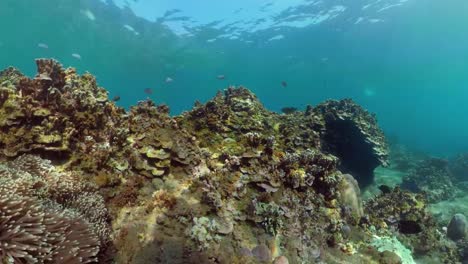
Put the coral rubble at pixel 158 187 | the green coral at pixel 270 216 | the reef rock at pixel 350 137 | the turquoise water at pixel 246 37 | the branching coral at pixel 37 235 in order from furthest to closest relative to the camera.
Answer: the turquoise water at pixel 246 37 → the reef rock at pixel 350 137 → the green coral at pixel 270 216 → the coral rubble at pixel 158 187 → the branching coral at pixel 37 235

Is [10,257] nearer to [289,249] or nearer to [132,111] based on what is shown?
[289,249]

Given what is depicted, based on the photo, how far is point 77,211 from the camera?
4.21 metres

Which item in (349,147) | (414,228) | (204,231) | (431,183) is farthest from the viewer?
(431,183)

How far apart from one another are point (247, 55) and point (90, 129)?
44.2 m

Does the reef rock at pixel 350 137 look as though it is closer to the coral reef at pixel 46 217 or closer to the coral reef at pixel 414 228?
the coral reef at pixel 414 228

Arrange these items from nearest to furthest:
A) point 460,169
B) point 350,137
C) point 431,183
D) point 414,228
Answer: point 414,228 < point 350,137 < point 431,183 < point 460,169

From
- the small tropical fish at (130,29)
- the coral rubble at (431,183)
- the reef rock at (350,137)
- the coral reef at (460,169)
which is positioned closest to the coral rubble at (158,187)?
the reef rock at (350,137)

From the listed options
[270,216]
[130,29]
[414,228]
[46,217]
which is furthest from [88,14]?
[46,217]

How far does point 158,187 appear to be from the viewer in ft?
19.2

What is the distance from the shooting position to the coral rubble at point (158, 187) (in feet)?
13.6

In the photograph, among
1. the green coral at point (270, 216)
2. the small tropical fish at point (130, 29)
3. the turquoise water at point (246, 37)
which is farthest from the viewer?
the small tropical fish at point (130, 29)

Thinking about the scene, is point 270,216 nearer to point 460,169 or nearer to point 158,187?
point 158,187

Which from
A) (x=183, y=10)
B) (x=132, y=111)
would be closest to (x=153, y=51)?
(x=183, y=10)

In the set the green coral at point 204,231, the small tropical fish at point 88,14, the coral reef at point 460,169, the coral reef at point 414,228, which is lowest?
the green coral at point 204,231
